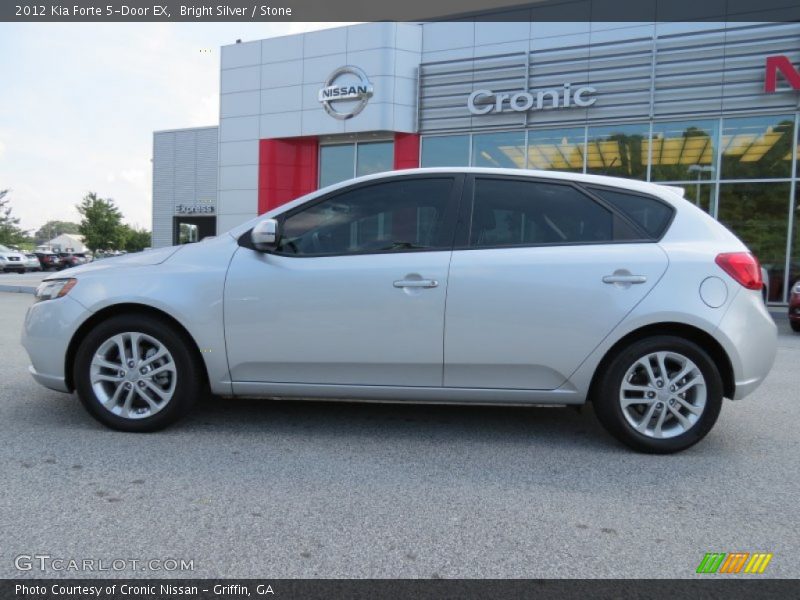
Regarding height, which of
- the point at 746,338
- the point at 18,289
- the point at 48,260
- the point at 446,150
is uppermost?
the point at 446,150

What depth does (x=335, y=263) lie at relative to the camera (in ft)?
12.8

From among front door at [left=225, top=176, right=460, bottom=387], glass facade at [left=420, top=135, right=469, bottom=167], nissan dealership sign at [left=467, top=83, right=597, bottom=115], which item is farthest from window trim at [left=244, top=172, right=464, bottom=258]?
glass facade at [left=420, top=135, right=469, bottom=167]

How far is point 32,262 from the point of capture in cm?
3341

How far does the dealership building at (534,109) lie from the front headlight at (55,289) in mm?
14268

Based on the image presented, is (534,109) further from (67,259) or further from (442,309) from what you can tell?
(67,259)

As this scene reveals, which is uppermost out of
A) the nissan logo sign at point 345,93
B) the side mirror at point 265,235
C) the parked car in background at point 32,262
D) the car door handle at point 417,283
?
the nissan logo sign at point 345,93

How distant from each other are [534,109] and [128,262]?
1463 cm

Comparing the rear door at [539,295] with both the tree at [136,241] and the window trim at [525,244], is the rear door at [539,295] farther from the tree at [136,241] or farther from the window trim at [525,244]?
the tree at [136,241]

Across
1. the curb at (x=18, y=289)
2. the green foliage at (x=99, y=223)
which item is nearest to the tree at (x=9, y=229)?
the green foliage at (x=99, y=223)

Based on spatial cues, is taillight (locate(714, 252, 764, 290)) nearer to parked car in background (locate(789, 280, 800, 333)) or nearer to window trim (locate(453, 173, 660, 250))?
window trim (locate(453, 173, 660, 250))

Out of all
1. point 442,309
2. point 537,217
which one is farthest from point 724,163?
point 442,309

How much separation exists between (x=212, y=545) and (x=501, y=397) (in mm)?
1882

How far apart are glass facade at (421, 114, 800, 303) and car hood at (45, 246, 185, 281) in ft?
46.5

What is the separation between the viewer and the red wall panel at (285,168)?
2022cm
